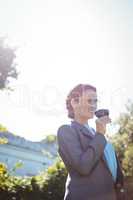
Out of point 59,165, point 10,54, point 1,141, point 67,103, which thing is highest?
Answer: point 10,54

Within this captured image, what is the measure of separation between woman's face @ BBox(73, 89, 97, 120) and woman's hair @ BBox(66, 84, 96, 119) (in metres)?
0.03

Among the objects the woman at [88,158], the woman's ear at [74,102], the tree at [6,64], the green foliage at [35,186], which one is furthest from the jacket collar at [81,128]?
the tree at [6,64]

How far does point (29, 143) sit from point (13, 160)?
7.01ft

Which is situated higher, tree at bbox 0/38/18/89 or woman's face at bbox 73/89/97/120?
tree at bbox 0/38/18/89

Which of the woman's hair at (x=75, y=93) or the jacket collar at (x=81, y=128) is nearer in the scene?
the jacket collar at (x=81, y=128)

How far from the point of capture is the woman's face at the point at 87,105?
8.21 feet

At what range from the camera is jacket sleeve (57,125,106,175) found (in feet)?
7.28

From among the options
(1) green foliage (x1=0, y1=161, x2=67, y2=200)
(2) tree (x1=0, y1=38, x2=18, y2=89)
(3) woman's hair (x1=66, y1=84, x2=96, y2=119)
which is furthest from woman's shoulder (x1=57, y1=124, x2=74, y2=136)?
(2) tree (x1=0, y1=38, x2=18, y2=89)

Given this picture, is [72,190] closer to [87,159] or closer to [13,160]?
[87,159]

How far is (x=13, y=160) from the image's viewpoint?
3134 cm

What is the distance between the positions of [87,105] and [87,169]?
0.47 meters

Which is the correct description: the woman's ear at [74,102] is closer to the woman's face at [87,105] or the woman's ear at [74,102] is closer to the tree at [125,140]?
the woman's face at [87,105]

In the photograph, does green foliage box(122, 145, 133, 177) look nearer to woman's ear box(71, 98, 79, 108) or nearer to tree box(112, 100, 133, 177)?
tree box(112, 100, 133, 177)

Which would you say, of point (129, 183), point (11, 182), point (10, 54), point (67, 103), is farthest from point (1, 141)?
point (67, 103)
